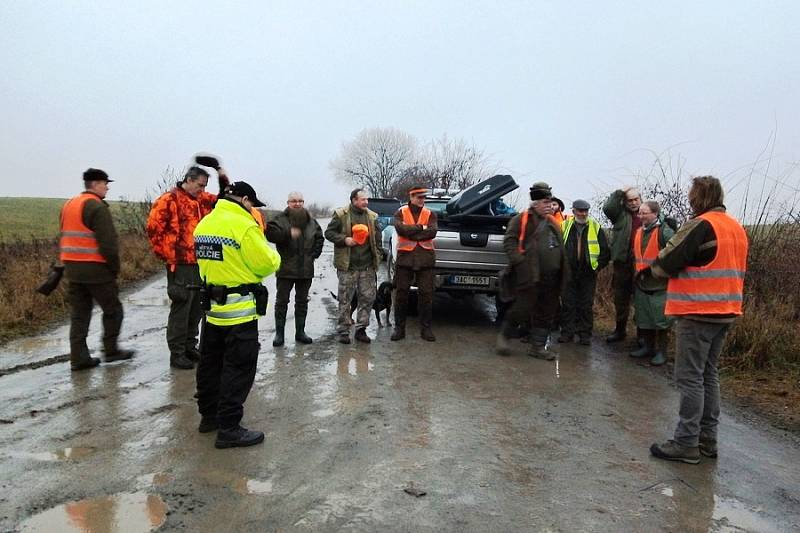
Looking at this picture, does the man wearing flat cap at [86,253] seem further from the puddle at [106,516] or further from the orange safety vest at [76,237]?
the puddle at [106,516]

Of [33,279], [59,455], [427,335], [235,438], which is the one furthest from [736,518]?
[33,279]

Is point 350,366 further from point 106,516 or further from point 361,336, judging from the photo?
point 106,516

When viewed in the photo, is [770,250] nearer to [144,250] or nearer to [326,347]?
[326,347]

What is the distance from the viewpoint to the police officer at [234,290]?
402 cm

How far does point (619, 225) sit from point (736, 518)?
4745 millimetres

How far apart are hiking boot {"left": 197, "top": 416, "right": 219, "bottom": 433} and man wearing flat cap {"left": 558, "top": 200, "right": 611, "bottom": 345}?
4.76 metres

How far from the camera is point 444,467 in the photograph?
3.66 metres

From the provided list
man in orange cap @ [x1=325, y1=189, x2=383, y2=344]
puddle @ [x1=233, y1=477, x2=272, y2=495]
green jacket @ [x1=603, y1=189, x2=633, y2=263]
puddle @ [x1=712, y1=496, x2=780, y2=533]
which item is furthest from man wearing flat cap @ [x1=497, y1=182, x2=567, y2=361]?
puddle @ [x1=233, y1=477, x2=272, y2=495]

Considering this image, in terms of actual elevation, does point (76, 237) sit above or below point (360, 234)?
below

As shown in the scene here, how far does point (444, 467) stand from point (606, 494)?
982 mm

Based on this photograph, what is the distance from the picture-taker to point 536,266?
21.5 ft

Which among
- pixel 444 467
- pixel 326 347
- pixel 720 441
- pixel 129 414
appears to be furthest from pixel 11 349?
pixel 720 441

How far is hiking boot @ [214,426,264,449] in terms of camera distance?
3.93m

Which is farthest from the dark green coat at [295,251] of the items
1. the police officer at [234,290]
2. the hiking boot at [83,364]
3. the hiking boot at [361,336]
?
the police officer at [234,290]
